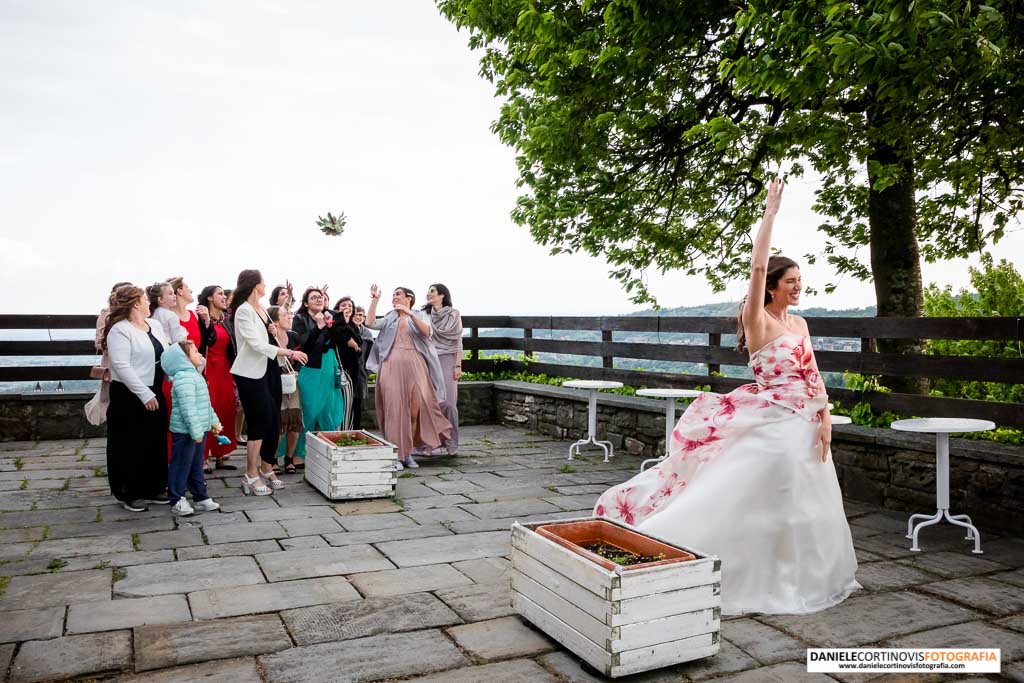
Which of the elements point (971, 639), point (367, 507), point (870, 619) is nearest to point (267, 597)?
point (367, 507)

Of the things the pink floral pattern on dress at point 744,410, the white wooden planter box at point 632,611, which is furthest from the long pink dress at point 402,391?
the white wooden planter box at point 632,611

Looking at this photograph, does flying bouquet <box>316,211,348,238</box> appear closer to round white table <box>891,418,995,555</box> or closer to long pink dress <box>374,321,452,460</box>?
long pink dress <box>374,321,452,460</box>

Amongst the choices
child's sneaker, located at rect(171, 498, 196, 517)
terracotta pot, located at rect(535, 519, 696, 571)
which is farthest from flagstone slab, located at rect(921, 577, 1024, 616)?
child's sneaker, located at rect(171, 498, 196, 517)

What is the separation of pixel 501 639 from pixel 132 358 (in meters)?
3.81

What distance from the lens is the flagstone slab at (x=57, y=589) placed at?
4121 millimetres

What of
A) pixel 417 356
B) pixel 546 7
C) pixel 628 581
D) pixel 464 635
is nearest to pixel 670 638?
pixel 628 581

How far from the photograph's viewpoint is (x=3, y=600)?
4.16m

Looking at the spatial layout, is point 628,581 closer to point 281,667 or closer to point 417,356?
point 281,667

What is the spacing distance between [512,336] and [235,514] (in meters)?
7.38

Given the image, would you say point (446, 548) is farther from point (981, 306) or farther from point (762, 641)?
point (981, 306)

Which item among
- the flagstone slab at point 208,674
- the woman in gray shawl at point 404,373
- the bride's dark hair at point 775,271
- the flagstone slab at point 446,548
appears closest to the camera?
the flagstone slab at point 208,674

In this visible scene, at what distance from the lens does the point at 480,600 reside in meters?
4.13

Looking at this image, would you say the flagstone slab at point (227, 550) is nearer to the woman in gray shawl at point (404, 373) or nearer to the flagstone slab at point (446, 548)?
the flagstone slab at point (446, 548)

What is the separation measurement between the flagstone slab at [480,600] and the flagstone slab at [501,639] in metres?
0.10
